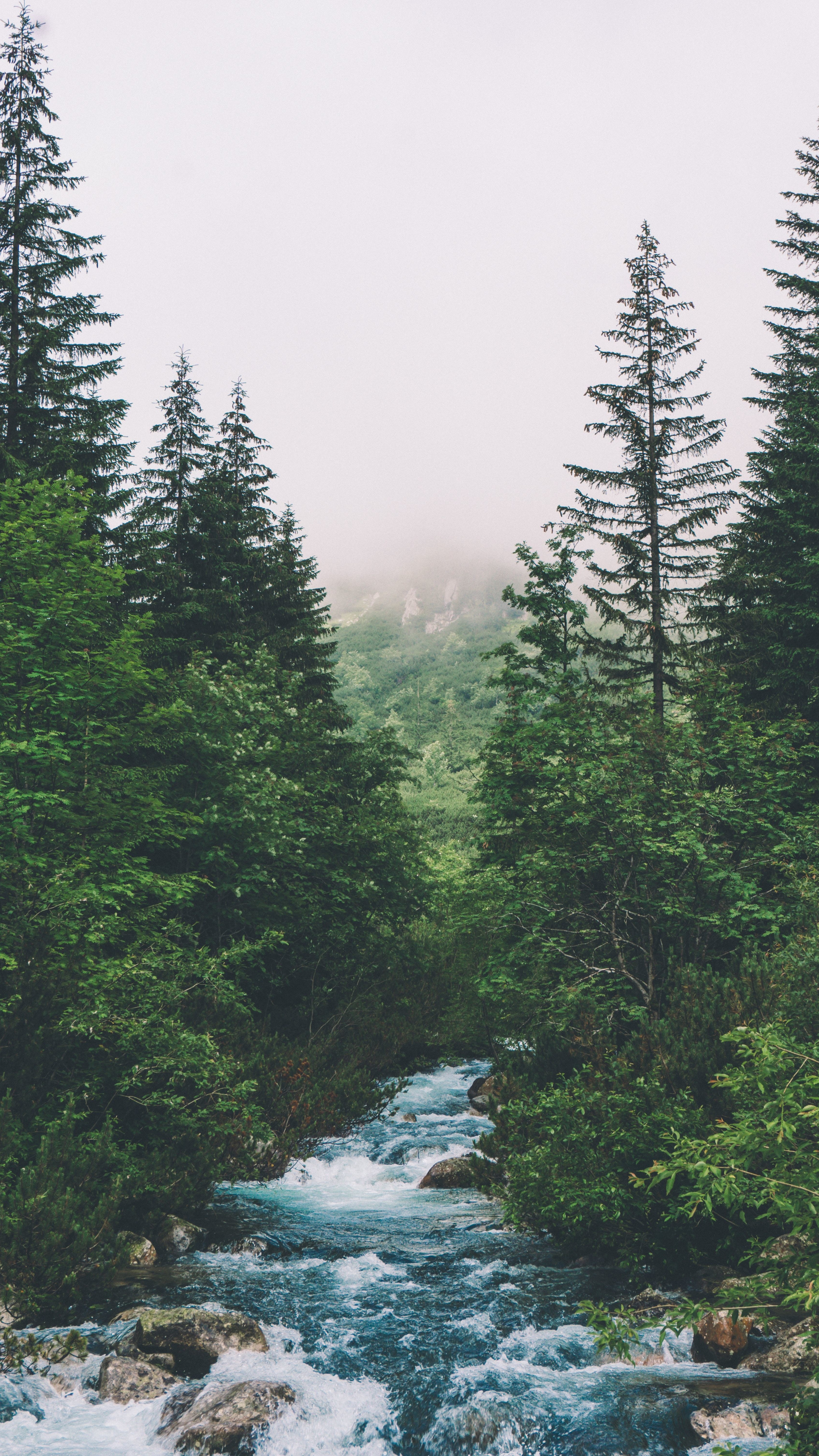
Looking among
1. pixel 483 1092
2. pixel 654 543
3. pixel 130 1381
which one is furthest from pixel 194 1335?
pixel 654 543

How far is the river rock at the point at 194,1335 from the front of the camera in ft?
22.9

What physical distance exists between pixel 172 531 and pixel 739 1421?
2245 cm

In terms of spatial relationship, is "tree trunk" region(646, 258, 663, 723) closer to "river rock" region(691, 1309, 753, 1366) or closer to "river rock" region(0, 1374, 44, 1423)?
"river rock" region(691, 1309, 753, 1366)

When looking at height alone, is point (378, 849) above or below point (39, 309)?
below

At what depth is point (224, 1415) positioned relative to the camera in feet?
20.4

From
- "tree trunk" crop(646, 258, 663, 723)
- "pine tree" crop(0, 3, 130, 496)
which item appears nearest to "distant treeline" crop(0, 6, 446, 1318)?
"pine tree" crop(0, 3, 130, 496)

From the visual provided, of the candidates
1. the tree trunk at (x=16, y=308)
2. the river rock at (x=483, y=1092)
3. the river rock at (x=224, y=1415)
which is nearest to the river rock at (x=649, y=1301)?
the river rock at (x=224, y=1415)

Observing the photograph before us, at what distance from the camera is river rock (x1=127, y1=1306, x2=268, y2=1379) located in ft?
22.9

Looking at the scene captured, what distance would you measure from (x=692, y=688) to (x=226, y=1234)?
12.9 meters

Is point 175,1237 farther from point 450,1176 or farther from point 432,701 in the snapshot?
point 432,701

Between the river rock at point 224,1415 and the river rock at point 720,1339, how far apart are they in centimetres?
337

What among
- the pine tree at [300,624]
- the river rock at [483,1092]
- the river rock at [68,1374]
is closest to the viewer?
the river rock at [68,1374]

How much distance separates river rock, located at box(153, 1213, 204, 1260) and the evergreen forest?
0.17m

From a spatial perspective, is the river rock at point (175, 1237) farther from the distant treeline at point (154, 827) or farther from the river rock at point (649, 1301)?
the river rock at point (649, 1301)
